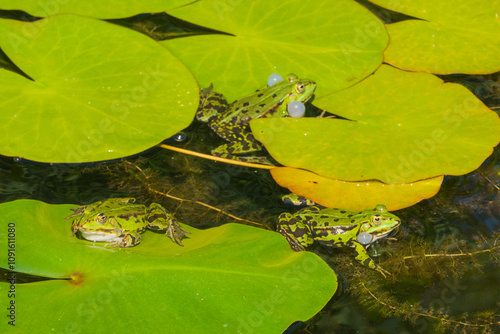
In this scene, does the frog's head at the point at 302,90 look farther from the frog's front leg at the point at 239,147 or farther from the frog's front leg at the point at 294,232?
the frog's front leg at the point at 294,232

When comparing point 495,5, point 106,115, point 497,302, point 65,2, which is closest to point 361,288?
point 497,302

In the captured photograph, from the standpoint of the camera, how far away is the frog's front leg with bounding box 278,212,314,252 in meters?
3.79

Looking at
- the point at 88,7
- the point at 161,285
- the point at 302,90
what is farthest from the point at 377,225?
the point at 88,7

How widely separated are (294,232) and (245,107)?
1.56 meters

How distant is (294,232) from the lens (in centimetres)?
386

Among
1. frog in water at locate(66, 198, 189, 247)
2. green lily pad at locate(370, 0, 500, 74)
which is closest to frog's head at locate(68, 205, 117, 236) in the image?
frog in water at locate(66, 198, 189, 247)

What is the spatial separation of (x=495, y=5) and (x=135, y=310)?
529cm

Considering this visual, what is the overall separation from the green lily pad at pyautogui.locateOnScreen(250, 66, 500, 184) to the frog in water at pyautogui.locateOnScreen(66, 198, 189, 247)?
3.76 feet

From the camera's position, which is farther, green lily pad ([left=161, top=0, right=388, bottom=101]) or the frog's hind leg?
green lily pad ([left=161, top=0, right=388, bottom=101])

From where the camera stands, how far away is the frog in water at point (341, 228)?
3.82 meters

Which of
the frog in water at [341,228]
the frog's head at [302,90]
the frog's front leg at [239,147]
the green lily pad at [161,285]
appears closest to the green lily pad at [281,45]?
the frog's head at [302,90]

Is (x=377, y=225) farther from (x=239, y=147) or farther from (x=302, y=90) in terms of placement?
(x=302, y=90)

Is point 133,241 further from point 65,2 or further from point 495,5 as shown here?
point 495,5

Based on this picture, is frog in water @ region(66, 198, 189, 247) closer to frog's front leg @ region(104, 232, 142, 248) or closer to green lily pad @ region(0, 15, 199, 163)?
frog's front leg @ region(104, 232, 142, 248)
